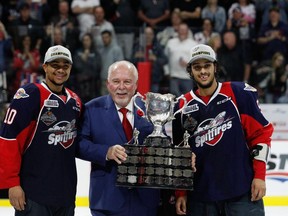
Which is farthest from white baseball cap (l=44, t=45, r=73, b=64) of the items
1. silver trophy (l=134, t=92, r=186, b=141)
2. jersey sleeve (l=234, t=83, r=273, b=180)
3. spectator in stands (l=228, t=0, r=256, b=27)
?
spectator in stands (l=228, t=0, r=256, b=27)

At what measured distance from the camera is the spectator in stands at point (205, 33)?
1080 centimetres

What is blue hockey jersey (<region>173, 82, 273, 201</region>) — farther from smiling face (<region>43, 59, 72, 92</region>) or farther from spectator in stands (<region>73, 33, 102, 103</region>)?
spectator in stands (<region>73, 33, 102, 103</region>)

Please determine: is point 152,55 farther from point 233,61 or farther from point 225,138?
point 225,138

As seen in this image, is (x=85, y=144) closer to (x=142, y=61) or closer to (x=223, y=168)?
(x=223, y=168)

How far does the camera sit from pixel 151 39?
10.3 metres

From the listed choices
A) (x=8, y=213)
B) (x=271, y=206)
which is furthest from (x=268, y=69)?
(x=8, y=213)

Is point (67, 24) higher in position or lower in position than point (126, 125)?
higher

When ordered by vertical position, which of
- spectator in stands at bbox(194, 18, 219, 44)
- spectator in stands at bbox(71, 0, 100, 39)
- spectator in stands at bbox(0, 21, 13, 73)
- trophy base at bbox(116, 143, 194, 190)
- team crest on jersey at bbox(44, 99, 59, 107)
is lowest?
trophy base at bbox(116, 143, 194, 190)

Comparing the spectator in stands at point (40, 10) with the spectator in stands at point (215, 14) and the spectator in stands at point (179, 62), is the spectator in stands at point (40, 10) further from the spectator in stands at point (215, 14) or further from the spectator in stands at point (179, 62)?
the spectator in stands at point (215, 14)

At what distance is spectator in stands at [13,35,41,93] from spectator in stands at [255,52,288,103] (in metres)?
3.19

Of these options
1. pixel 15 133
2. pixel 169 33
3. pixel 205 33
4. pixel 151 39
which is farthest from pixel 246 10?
pixel 15 133

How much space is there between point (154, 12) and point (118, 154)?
24.6 feet

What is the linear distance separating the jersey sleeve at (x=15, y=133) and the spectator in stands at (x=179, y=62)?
5495 millimetres

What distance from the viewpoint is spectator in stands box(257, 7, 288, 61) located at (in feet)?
35.9
